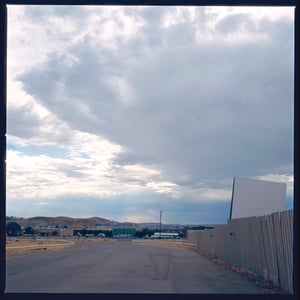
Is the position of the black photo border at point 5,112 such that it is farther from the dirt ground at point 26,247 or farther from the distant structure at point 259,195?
the dirt ground at point 26,247

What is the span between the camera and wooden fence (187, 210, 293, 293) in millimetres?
11488

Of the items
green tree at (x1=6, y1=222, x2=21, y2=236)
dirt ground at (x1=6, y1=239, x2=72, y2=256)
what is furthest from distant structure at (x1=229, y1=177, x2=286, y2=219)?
dirt ground at (x1=6, y1=239, x2=72, y2=256)

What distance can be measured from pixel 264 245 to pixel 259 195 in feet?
24.0

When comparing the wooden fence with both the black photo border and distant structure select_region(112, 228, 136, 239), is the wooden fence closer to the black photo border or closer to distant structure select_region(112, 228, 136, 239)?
the black photo border

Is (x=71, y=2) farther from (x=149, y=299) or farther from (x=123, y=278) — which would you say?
(x=123, y=278)

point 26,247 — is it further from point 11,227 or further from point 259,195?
point 11,227

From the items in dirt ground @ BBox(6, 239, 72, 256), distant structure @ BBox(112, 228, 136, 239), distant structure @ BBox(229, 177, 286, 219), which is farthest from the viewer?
distant structure @ BBox(112, 228, 136, 239)

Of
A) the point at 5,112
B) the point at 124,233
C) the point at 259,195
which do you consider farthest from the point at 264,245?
the point at 124,233

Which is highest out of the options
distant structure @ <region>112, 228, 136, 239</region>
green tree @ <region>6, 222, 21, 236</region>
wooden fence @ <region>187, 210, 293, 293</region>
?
green tree @ <region>6, 222, 21, 236</region>

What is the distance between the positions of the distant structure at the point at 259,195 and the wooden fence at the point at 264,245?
132 centimetres

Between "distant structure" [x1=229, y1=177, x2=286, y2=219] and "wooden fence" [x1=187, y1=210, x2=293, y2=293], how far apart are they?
1.32 m

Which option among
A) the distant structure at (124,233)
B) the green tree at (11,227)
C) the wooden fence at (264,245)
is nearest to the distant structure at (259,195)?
the wooden fence at (264,245)
